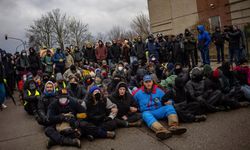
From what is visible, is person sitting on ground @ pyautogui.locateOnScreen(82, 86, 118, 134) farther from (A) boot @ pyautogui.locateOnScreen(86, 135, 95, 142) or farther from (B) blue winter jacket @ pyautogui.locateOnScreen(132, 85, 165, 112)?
(B) blue winter jacket @ pyautogui.locateOnScreen(132, 85, 165, 112)

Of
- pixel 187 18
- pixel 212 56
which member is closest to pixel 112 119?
pixel 212 56

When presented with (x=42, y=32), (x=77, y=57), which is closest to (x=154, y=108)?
(x=77, y=57)

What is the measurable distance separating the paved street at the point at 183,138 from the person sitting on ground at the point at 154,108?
271mm

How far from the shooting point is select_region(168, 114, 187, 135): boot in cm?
605

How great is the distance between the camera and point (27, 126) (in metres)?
8.61

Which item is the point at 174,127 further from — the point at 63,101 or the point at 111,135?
the point at 63,101

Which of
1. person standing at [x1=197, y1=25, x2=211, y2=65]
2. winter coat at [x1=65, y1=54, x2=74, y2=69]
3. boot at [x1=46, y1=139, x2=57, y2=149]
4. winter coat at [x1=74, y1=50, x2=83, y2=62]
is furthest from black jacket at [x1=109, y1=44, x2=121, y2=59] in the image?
boot at [x1=46, y1=139, x2=57, y2=149]

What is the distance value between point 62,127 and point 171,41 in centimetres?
1089

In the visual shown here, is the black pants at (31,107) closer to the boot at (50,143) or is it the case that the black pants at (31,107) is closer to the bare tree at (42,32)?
the boot at (50,143)

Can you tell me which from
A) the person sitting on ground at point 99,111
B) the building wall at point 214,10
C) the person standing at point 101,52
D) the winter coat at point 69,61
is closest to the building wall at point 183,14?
the building wall at point 214,10

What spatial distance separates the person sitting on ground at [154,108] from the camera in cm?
630

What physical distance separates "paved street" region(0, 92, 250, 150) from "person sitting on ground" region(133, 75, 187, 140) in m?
0.27

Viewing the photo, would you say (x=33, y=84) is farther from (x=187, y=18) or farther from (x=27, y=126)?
(x=187, y=18)

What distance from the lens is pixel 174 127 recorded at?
6.15 meters
